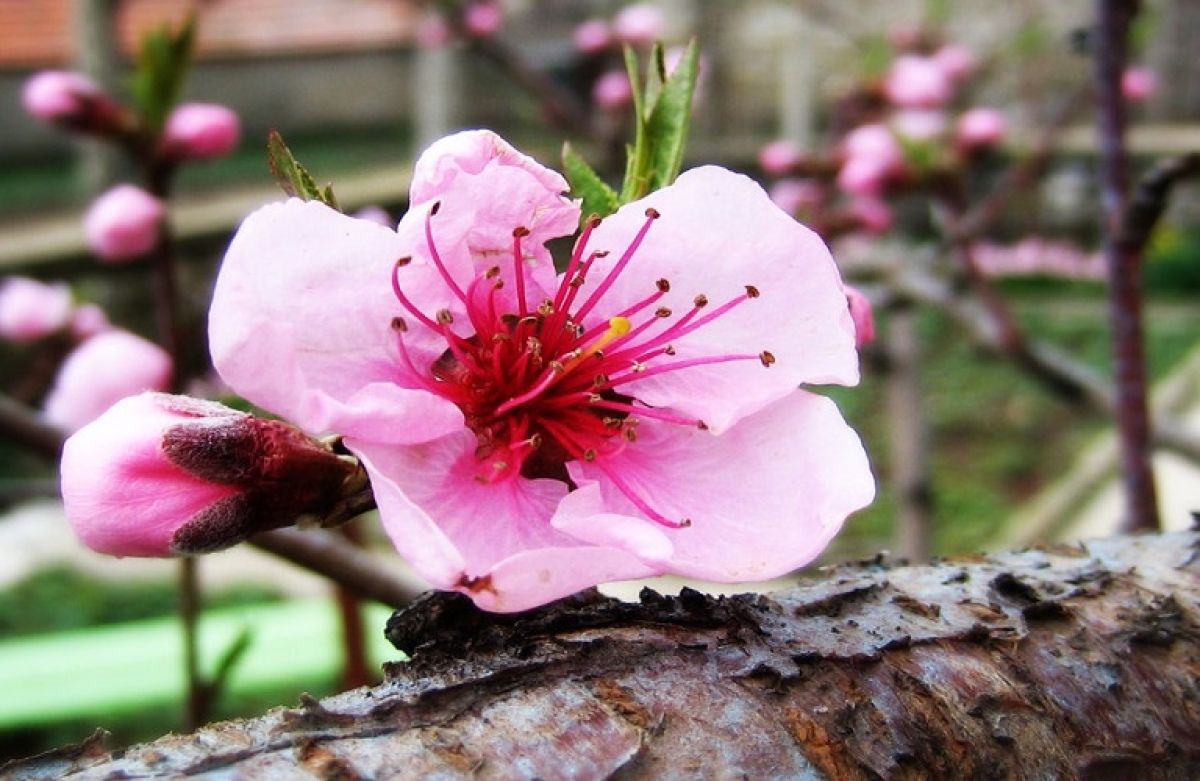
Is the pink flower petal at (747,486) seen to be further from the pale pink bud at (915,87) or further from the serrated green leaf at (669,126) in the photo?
the pale pink bud at (915,87)

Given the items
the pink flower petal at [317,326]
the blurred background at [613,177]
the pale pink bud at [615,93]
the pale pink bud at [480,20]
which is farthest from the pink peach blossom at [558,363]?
the pale pink bud at [615,93]

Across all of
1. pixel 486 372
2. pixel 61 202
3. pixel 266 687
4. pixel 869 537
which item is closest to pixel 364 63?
pixel 61 202

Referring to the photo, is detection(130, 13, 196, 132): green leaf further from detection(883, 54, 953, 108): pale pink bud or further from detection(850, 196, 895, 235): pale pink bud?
detection(883, 54, 953, 108): pale pink bud

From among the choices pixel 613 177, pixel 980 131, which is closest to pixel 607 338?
pixel 980 131

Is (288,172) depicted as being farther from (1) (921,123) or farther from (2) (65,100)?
(1) (921,123)

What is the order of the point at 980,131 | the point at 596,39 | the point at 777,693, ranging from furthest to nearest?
the point at 596,39
the point at 980,131
the point at 777,693
